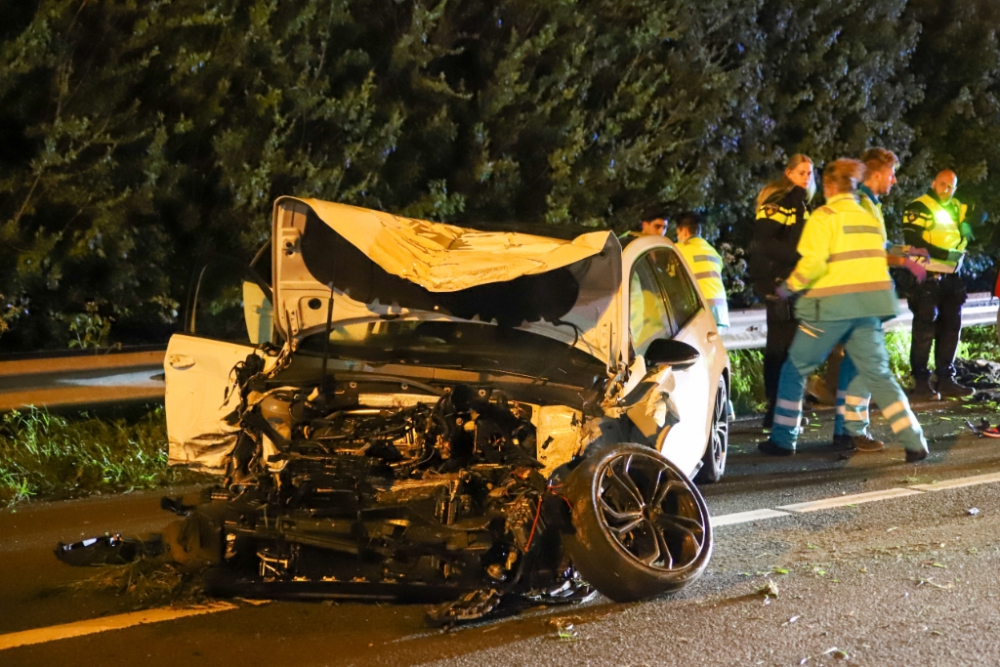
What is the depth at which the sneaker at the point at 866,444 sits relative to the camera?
26.0 feet

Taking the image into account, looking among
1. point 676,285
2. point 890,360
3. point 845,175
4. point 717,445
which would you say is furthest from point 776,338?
point 890,360

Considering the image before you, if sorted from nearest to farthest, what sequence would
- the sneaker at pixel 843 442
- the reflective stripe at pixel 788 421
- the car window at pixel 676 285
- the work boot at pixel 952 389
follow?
the car window at pixel 676 285
the reflective stripe at pixel 788 421
the sneaker at pixel 843 442
the work boot at pixel 952 389

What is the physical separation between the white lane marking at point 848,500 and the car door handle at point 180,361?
323 centimetres

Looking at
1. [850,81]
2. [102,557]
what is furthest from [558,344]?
[850,81]

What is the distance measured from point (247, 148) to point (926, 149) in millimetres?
9620

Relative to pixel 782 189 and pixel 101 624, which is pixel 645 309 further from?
pixel 101 624

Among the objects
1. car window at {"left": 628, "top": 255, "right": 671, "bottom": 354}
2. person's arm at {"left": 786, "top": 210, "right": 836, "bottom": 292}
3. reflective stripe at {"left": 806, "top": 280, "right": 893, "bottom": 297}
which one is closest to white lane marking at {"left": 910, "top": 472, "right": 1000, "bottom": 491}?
reflective stripe at {"left": 806, "top": 280, "right": 893, "bottom": 297}

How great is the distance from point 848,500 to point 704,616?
2.26m

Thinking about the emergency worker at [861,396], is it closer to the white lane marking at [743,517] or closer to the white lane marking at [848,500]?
the white lane marking at [848,500]

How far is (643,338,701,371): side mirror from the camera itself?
5418 millimetres

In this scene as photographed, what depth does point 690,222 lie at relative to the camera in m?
8.68

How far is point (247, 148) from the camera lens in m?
9.58

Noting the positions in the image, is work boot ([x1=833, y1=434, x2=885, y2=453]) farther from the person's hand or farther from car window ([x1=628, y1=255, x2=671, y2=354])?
car window ([x1=628, y1=255, x2=671, y2=354])

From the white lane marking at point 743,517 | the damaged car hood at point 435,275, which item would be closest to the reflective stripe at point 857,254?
the white lane marking at point 743,517
